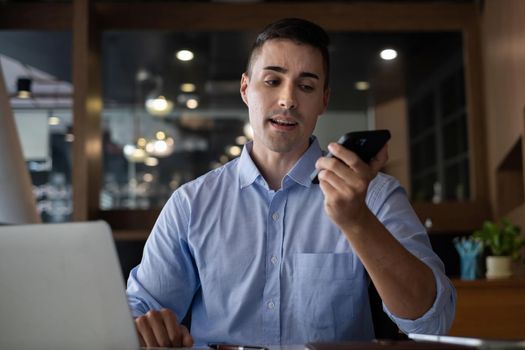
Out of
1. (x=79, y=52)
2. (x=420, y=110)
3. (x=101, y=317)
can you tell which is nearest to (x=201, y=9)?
(x=79, y=52)

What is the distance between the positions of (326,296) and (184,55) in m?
4.53

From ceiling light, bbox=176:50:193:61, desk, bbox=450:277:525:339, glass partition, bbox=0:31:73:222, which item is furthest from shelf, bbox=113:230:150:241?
desk, bbox=450:277:525:339

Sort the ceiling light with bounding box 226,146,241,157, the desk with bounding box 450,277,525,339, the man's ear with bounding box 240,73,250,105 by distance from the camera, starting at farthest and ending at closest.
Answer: the ceiling light with bounding box 226,146,241,157, the desk with bounding box 450,277,525,339, the man's ear with bounding box 240,73,250,105

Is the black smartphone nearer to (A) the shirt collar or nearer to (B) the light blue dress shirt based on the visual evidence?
(B) the light blue dress shirt

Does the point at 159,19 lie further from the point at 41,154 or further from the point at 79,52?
the point at 41,154

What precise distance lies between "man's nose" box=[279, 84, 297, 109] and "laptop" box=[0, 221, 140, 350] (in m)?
0.87

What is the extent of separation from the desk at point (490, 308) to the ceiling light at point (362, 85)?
2.33m

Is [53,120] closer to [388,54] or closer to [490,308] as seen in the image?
[388,54]

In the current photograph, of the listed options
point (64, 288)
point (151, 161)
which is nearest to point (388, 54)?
point (151, 161)

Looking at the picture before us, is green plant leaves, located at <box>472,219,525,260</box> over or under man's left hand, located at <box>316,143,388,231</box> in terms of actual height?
under

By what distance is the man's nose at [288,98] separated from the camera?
5.95 feet

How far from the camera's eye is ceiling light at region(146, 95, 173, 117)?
20.9 ft

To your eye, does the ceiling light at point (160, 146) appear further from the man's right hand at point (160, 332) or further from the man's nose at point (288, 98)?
the man's right hand at point (160, 332)

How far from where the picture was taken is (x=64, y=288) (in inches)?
40.3
